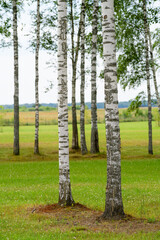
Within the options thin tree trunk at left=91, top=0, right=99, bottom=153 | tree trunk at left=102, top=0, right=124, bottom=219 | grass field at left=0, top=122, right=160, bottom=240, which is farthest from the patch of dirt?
thin tree trunk at left=91, top=0, right=99, bottom=153

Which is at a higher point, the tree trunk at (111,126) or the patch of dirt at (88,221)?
the tree trunk at (111,126)

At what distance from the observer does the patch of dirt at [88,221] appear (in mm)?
8375

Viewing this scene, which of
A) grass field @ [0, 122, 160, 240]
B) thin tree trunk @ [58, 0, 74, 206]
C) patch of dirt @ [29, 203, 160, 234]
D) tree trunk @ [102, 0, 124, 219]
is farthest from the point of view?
thin tree trunk @ [58, 0, 74, 206]

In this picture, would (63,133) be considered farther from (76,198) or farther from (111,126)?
(76,198)

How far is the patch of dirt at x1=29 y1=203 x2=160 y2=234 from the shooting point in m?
8.38

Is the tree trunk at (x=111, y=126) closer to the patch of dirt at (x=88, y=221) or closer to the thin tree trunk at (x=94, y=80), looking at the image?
the patch of dirt at (x=88, y=221)

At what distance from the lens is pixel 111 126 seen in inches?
353

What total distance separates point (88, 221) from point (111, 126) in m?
2.46

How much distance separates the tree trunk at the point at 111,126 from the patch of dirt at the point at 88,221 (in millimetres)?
345

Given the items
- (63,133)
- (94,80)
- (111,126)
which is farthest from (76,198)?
(94,80)

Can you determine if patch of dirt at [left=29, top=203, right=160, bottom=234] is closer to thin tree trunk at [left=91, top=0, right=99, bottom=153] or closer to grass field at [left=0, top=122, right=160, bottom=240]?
grass field at [left=0, top=122, right=160, bottom=240]

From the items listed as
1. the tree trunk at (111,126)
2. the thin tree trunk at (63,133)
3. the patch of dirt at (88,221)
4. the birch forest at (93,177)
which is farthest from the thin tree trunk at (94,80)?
the tree trunk at (111,126)

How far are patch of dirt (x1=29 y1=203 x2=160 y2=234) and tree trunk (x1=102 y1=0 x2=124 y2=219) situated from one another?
34cm

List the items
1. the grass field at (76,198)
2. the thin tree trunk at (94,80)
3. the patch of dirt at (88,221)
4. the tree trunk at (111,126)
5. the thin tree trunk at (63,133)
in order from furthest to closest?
1. the thin tree trunk at (94,80)
2. the thin tree trunk at (63,133)
3. the tree trunk at (111,126)
4. the patch of dirt at (88,221)
5. the grass field at (76,198)
